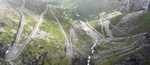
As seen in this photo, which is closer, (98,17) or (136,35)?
(136,35)

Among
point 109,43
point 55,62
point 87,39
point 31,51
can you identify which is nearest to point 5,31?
point 31,51

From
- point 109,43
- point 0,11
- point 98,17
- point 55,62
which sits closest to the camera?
point 55,62

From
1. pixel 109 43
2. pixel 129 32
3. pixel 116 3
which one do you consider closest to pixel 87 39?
pixel 109 43

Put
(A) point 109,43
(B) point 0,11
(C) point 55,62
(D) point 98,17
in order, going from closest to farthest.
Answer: (C) point 55,62 < (A) point 109,43 < (B) point 0,11 < (D) point 98,17

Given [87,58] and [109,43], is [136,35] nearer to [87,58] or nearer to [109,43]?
[109,43]

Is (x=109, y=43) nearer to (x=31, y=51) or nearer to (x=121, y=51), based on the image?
(x=121, y=51)

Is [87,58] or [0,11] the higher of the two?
[0,11]

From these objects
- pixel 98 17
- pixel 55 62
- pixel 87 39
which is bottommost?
pixel 55 62

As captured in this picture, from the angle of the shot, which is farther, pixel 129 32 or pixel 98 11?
pixel 98 11

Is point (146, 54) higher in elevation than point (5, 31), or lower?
lower
